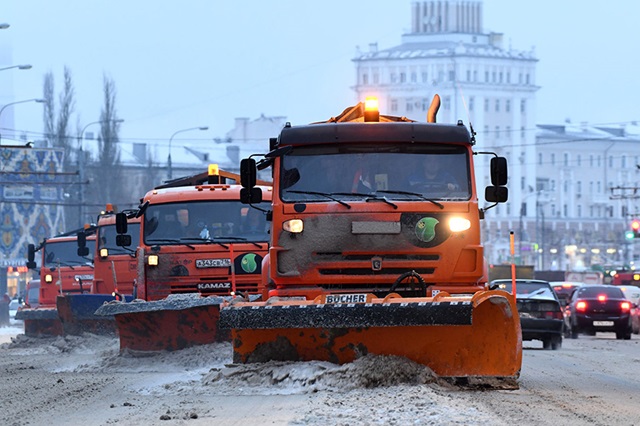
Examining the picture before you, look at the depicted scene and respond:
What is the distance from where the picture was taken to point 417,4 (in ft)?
616

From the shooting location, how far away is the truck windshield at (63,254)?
115 feet

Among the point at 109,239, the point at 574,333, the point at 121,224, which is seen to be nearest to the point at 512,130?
the point at 574,333

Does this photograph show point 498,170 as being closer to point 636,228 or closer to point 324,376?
point 324,376

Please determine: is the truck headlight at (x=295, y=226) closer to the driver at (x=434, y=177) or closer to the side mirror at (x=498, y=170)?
the driver at (x=434, y=177)

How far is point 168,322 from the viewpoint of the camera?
21312 millimetres

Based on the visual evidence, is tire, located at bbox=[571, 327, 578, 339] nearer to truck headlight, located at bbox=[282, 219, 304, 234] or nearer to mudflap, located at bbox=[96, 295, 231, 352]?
mudflap, located at bbox=[96, 295, 231, 352]

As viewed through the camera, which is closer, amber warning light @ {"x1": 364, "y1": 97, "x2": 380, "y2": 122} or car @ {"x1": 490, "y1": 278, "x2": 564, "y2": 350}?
amber warning light @ {"x1": 364, "y1": 97, "x2": 380, "y2": 122}

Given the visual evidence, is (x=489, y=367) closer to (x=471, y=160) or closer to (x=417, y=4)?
(x=471, y=160)

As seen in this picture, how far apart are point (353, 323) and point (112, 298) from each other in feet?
38.3

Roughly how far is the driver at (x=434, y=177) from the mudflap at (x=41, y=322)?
618 inches

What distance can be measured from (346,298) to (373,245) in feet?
3.27

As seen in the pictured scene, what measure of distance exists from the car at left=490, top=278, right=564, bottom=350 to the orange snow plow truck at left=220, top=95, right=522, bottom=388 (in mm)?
13881

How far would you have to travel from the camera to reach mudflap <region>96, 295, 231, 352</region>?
2078cm

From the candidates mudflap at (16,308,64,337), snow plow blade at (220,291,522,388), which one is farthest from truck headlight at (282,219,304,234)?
mudflap at (16,308,64,337)
